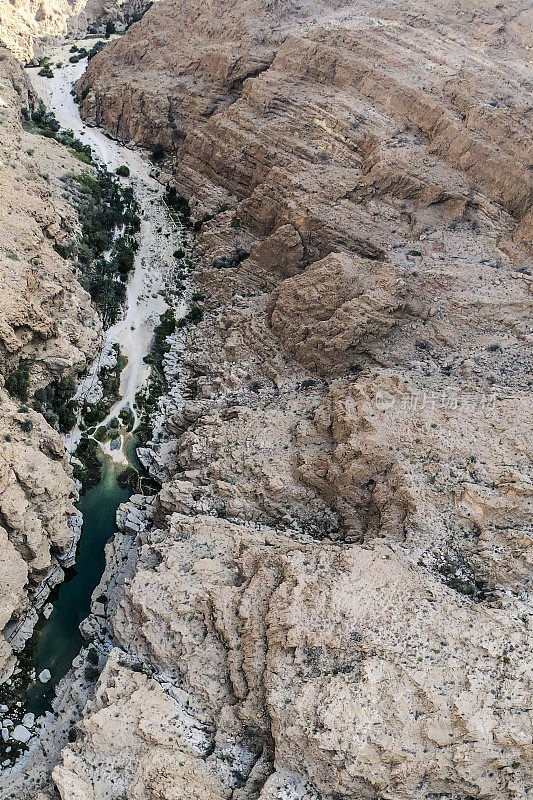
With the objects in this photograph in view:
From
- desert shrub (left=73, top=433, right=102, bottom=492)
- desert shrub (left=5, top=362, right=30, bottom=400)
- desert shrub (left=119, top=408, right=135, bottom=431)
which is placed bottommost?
desert shrub (left=73, top=433, right=102, bottom=492)

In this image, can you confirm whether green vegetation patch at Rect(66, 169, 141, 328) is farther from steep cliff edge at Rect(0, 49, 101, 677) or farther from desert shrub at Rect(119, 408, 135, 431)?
desert shrub at Rect(119, 408, 135, 431)

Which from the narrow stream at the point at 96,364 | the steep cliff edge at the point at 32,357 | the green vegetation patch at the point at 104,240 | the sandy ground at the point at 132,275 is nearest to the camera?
the sandy ground at the point at 132,275

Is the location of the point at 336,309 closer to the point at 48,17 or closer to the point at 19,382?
the point at 19,382

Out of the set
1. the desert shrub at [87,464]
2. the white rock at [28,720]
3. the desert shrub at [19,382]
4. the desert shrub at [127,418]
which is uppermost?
the desert shrub at [19,382]

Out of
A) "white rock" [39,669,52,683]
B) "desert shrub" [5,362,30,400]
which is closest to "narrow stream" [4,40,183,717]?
"white rock" [39,669,52,683]

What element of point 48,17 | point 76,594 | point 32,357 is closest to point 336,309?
point 32,357

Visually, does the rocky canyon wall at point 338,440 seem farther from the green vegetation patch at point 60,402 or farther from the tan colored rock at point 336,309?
the green vegetation patch at point 60,402

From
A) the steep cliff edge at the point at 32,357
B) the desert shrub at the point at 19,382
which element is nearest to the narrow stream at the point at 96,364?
the steep cliff edge at the point at 32,357
